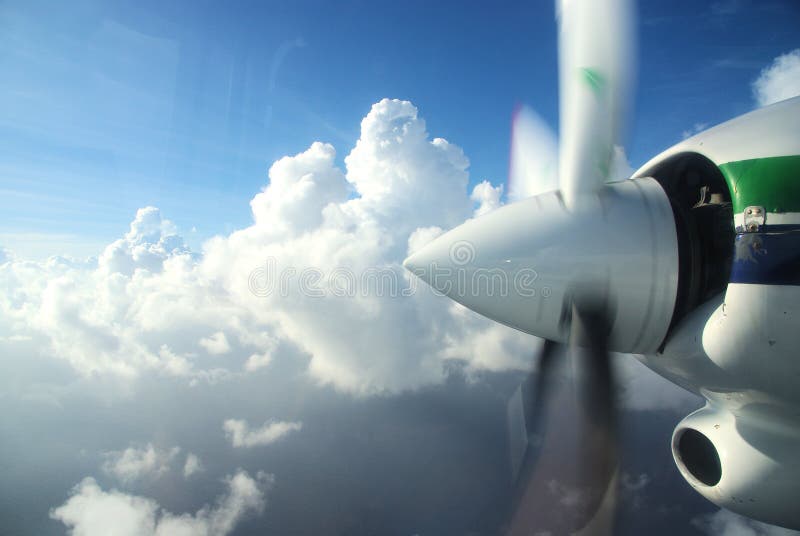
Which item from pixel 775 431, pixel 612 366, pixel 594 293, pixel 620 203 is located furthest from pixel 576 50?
pixel 775 431

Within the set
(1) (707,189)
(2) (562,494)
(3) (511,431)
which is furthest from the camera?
(2) (562,494)

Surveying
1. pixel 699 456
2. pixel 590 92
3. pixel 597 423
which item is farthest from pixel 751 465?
pixel 590 92

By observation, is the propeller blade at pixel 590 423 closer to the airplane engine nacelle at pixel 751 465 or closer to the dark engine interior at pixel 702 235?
the dark engine interior at pixel 702 235

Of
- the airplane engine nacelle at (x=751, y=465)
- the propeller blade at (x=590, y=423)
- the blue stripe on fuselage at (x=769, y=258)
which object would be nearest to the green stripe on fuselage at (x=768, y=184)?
the blue stripe on fuselage at (x=769, y=258)

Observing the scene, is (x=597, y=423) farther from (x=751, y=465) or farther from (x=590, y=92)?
(x=590, y=92)

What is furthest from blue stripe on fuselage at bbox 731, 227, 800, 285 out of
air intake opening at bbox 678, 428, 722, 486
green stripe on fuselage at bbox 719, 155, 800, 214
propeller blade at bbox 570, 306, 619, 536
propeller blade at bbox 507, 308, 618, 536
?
air intake opening at bbox 678, 428, 722, 486

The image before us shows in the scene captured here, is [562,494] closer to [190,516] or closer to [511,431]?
[190,516]
